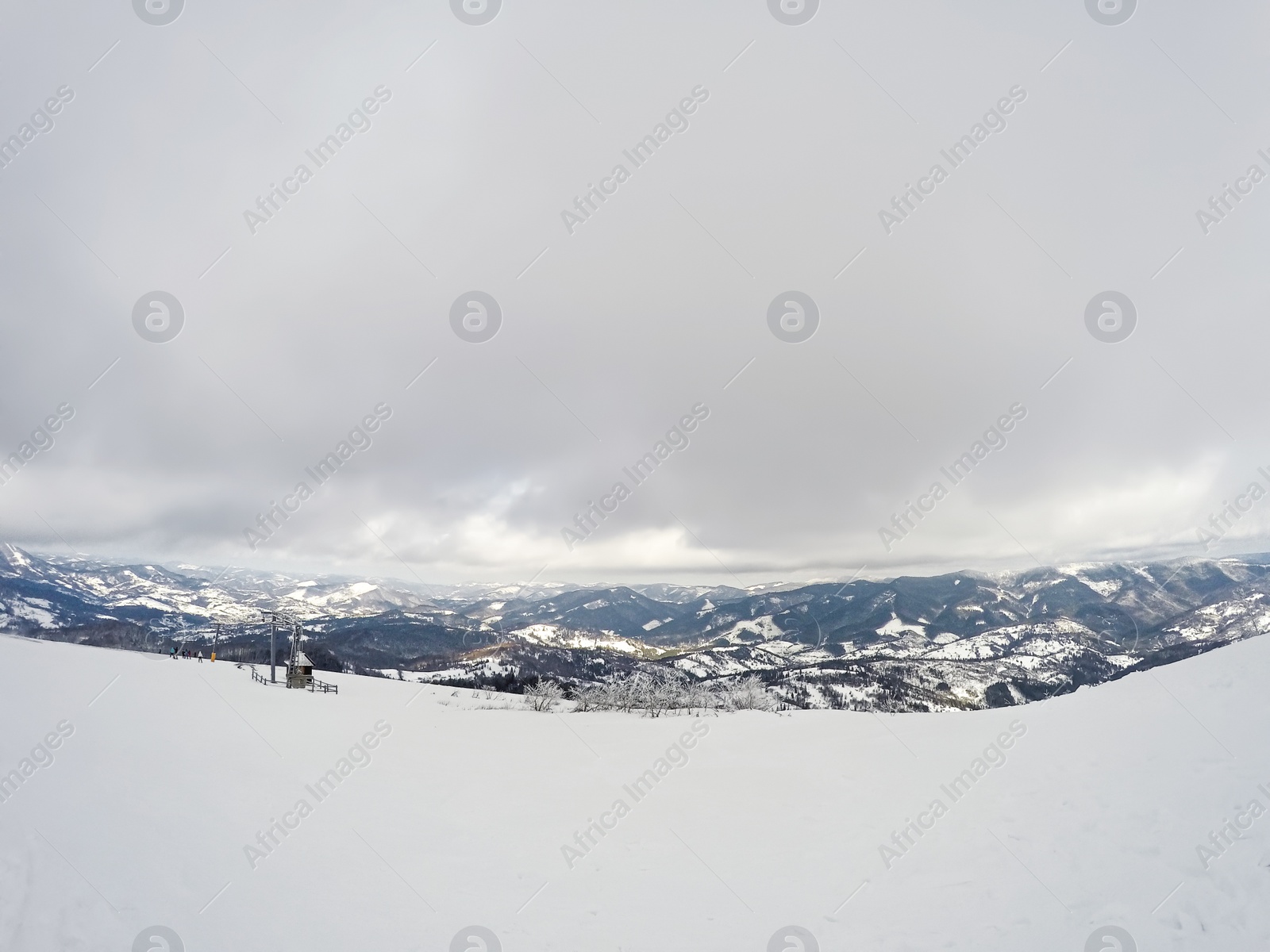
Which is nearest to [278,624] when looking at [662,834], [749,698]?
[749,698]

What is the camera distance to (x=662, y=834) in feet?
47.9

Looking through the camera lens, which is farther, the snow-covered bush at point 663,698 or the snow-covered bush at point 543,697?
the snow-covered bush at point 543,697

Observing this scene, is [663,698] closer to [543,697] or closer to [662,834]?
[543,697]

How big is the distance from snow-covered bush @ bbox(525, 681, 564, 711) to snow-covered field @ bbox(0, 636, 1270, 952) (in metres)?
14.8

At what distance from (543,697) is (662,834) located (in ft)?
77.0

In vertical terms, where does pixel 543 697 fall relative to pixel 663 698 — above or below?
above

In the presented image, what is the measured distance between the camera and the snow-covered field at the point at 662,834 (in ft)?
30.7

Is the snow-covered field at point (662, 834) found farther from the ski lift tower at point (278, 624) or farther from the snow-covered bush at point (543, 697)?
the ski lift tower at point (278, 624)

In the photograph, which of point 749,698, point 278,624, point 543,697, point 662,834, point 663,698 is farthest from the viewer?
point 278,624

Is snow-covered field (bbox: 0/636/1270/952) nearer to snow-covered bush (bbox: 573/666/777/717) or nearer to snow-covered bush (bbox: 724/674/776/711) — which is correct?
snow-covered bush (bbox: 573/666/777/717)

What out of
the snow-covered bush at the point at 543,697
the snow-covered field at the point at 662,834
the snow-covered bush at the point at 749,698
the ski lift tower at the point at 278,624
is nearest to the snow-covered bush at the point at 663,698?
the snow-covered bush at the point at 749,698

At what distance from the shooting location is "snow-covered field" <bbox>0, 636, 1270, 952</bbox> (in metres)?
9.37

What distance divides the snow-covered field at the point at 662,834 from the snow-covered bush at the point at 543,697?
48.5 feet

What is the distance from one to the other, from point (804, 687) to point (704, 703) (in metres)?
130
